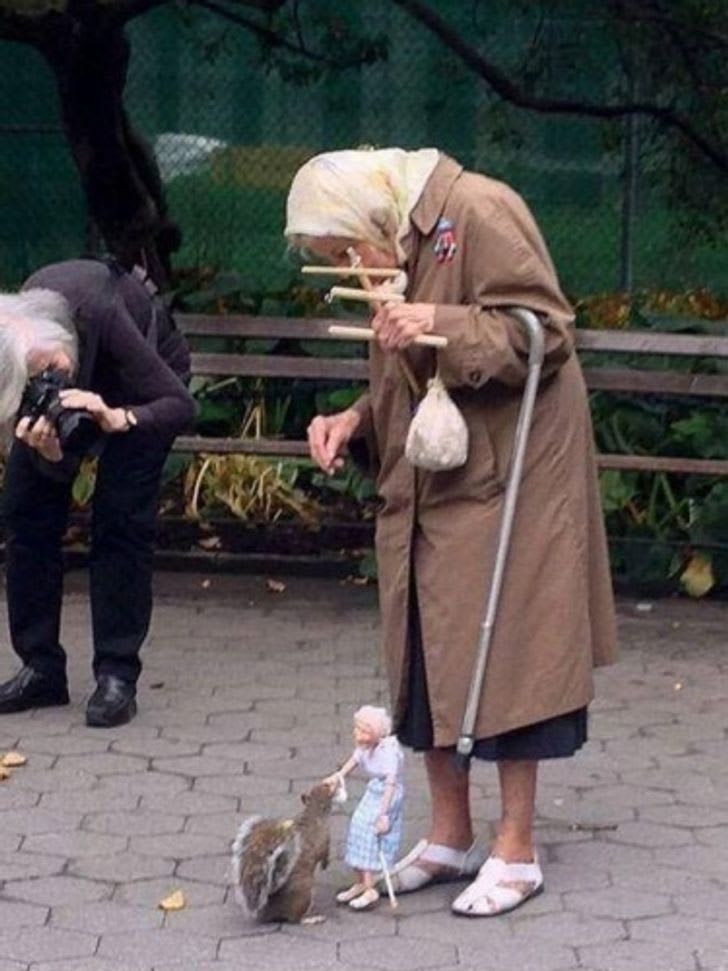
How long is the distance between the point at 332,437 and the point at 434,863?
3.29 ft

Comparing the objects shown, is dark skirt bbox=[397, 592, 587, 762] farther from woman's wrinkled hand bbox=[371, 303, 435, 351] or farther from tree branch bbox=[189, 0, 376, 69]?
tree branch bbox=[189, 0, 376, 69]

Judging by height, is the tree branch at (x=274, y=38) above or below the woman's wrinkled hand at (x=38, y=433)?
below

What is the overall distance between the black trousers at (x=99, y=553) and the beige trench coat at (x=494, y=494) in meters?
1.59

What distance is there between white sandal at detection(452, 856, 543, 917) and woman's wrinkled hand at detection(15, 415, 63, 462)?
154 cm

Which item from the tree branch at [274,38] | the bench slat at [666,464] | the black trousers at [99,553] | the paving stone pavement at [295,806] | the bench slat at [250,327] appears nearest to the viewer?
the paving stone pavement at [295,806]

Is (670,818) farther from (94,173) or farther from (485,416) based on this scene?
(94,173)

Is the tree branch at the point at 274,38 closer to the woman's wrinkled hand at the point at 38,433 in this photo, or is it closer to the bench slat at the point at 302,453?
the bench slat at the point at 302,453

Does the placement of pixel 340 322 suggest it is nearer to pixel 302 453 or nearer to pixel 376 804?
pixel 302 453

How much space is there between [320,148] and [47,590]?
17.4 feet

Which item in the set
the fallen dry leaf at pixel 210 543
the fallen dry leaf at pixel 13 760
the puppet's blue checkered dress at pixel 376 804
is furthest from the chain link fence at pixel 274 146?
the puppet's blue checkered dress at pixel 376 804

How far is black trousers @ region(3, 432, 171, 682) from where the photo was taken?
21.0 ft

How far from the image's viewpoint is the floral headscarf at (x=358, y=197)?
15.3 feet

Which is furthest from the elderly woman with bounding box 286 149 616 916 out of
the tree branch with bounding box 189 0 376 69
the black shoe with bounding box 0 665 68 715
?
the tree branch with bounding box 189 0 376 69

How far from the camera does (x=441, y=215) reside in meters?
4.71
